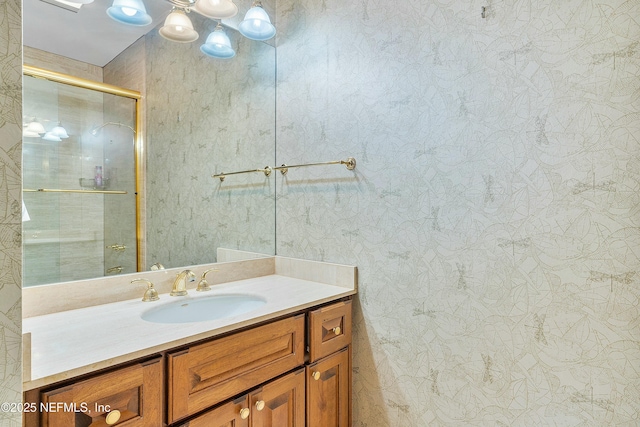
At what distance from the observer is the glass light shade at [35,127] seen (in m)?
1.15

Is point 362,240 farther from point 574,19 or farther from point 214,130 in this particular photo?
point 574,19

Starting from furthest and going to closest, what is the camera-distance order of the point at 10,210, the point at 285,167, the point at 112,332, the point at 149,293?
the point at 285,167
the point at 149,293
the point at 112,332
the point at 10,210

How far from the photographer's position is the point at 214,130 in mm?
1787

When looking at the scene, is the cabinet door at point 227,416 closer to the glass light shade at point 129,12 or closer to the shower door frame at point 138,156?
the shower door frame at point 138,156

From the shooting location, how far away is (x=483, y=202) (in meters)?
1.25

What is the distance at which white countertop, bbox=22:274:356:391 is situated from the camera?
812mm

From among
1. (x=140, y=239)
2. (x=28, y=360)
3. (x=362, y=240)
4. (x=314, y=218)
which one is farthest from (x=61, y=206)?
(x=362, y=240)

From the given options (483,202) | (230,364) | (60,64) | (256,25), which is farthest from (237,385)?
(256,25)

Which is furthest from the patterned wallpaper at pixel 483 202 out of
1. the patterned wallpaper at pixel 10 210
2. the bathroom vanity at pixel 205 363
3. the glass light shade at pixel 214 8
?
the patterned wallpaper at pixel 10 210

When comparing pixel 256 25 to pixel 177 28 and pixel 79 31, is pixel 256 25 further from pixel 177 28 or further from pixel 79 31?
pixel 79 31

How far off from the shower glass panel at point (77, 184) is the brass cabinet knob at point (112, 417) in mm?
634

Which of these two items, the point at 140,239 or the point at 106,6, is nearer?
the point at 106,6

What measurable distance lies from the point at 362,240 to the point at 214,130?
0.96 meters

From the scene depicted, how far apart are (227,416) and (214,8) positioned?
1.67 m
